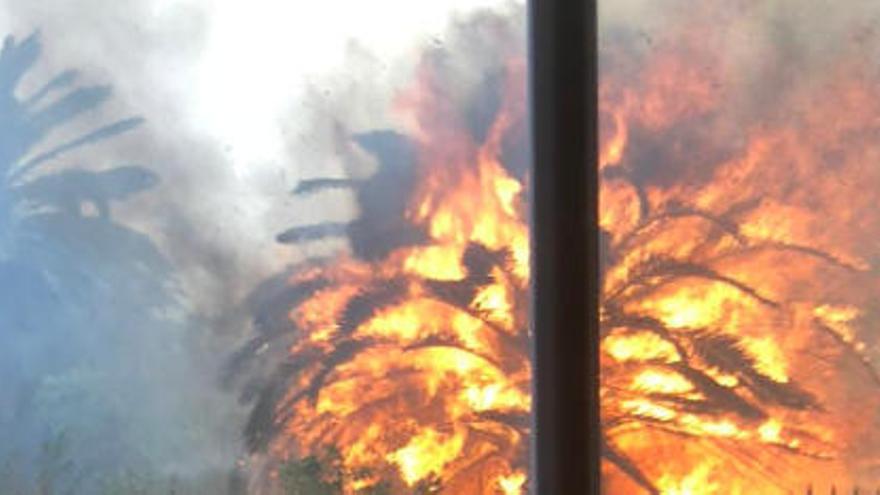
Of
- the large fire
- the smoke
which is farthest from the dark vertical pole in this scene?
the smoke

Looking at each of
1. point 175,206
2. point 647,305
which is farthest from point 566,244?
point 175,206

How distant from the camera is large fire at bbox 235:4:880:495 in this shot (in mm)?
1301

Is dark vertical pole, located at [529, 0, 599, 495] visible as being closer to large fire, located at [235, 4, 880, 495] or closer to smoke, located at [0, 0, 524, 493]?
large fire, located at [235, 4, 880, 495]

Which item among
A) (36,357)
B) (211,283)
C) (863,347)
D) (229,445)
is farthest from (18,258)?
(863,347)

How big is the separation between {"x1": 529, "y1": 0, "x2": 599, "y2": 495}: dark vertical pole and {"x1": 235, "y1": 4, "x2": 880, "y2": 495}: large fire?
0.08 ft

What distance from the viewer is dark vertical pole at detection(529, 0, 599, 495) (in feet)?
4.35

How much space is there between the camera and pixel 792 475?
51.8 inches

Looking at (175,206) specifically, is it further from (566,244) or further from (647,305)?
(647,305)

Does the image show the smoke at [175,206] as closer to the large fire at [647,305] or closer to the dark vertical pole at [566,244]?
the large fire at [647,305]

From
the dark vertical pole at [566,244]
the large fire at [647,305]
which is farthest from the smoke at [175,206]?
the dark vertical pole at [566,244]

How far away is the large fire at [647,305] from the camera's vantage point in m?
1.30

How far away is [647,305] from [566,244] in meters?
0.14

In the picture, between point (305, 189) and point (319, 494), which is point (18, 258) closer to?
point (305, 189)

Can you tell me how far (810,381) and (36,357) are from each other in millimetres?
1061
